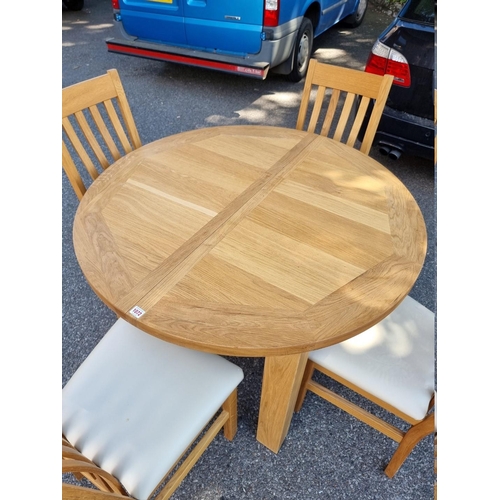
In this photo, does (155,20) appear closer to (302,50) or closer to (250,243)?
(302,50)

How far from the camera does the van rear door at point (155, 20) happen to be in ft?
10.9

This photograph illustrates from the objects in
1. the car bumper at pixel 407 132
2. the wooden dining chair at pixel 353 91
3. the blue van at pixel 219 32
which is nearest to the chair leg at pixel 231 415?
the wooden dining chair at pixel 353 91

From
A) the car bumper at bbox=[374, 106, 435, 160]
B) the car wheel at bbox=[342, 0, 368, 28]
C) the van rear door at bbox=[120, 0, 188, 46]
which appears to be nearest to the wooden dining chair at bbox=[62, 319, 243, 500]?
the car bumper at bbox=[374, 106, 435, 160]

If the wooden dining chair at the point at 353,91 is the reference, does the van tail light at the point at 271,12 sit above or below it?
above

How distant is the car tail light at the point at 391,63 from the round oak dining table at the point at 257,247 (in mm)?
1106

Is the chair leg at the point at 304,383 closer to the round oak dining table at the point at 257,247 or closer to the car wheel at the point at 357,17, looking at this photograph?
the round oak dining table at the point at 257,247

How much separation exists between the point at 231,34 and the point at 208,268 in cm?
286

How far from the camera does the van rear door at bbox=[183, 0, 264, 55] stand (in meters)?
3.09

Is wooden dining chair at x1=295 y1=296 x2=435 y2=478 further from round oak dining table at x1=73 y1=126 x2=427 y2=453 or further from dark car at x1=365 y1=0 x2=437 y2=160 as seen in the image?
dark car at x1=365 y1=0 x2=437 y2=160

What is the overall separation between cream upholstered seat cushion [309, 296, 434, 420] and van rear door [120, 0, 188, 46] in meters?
3.22

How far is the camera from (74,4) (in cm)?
587

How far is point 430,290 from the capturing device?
212 cm

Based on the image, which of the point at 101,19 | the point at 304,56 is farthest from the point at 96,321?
the point at 101,19

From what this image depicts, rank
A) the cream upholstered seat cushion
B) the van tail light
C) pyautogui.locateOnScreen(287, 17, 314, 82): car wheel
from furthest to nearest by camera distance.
Answer: pyautogui.locateOnScreen(287, 17, 314, 82): car wheel → the van tail light → the cream upholstered seat cushion
